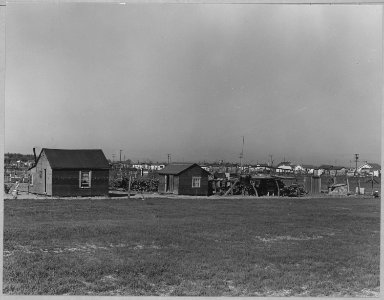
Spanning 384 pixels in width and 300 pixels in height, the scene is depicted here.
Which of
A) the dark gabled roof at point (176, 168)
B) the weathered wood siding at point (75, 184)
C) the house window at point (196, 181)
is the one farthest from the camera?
the house window at point (196, 181)

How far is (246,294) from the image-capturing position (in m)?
7.11

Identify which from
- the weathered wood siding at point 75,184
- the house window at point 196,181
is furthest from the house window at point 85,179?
the house window at point 196,181

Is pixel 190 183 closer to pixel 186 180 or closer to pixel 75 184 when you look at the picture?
pixel 186 180

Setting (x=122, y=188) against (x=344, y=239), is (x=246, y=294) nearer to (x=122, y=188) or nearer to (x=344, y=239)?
(x=344, y=239)

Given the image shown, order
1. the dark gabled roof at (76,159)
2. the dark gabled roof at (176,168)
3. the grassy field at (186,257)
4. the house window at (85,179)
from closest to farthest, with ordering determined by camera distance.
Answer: the grassy field at (186,257)
the dark gabled roof at (76,159)
the house window at (85,179)
the dark gabled roof at (176,168)

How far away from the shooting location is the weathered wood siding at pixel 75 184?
25.3 metres

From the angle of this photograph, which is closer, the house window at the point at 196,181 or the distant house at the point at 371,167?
the distant house at the point at 371,167

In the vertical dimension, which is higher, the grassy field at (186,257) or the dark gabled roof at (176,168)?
the dark gabled roof at (176,168)

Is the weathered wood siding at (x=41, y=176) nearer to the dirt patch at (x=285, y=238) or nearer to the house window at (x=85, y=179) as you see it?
the house window at (x=85, y=179)

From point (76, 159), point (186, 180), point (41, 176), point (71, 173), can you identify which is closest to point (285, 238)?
point (71, 173)

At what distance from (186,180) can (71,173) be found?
29.1ft

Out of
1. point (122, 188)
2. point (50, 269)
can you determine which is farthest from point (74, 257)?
point (122, 188)

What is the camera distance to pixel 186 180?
3095 cm

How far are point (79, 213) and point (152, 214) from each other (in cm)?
273
